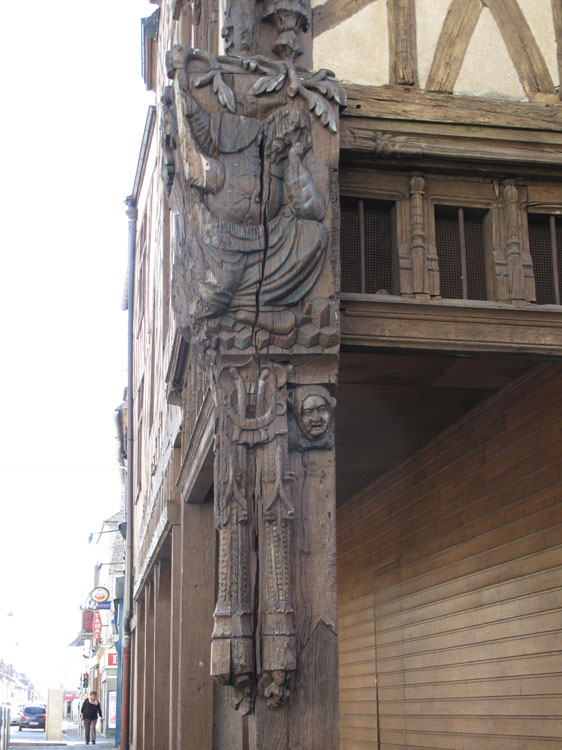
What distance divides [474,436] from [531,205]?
128 inches

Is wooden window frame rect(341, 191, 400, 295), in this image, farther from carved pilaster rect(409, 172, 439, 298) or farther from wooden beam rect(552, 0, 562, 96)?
wooden beam rect(552, 0, 562, 96)

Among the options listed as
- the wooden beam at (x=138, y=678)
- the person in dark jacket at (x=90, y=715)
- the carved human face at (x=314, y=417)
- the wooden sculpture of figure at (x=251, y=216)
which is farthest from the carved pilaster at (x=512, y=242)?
the person in dark jacket at (x=90, y=715)

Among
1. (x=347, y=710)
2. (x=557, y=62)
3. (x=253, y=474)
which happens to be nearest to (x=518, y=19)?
(x=557, y=62)

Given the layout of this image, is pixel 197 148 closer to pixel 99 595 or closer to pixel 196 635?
pixel 196 635

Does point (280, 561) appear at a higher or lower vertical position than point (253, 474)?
lower

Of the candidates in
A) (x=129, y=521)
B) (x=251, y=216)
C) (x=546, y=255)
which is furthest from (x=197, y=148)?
(x=129, y=521)

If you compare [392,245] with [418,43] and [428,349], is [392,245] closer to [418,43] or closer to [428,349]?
[428,349]

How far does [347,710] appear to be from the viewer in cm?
1377

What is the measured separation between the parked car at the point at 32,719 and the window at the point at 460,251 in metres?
50.7

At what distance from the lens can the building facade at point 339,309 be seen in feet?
19.0

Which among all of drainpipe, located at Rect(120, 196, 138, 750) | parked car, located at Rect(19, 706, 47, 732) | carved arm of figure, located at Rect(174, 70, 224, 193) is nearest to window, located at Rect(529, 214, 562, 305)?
carved arm of figure, located at Rect(174, 70, 224, 193)

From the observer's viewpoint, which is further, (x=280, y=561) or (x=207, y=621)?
(x=207, y=621)

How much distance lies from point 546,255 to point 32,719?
53317 millimetres

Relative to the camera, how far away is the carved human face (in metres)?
5.96
